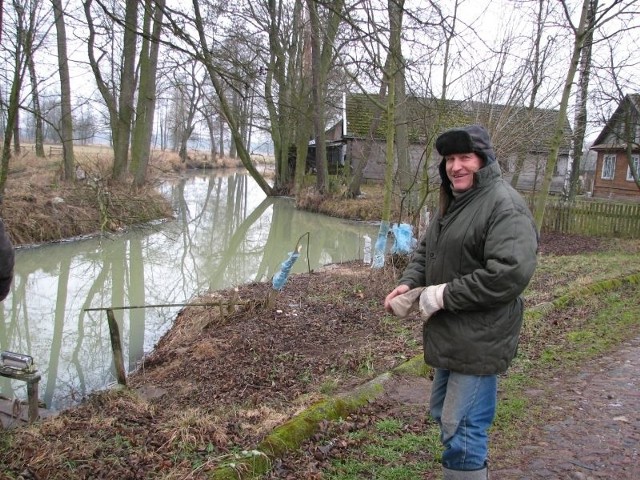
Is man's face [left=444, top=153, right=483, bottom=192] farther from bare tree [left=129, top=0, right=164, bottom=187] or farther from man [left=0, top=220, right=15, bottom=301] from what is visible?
bare tree [left=129, top=0, right=164, bottom=187]

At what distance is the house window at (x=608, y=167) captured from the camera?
31.3 m

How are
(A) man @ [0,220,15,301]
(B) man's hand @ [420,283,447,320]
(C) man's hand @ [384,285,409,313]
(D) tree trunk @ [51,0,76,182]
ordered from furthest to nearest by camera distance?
(D) tree trunk @ [51,0,76,182], (C) man's hand @ [384,285,409,313], (B) man's hand @ [420,283,447,320], (A) man @ [0,220,15,301]

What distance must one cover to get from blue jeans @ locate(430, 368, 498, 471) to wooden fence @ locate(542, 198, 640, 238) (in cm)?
1439

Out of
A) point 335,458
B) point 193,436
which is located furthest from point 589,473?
point 193,436

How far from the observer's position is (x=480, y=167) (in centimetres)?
240

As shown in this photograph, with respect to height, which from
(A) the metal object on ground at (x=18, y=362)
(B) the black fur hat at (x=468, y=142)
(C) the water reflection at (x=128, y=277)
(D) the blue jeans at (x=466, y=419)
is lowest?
(C) the water reflection at (x=128, y=277)

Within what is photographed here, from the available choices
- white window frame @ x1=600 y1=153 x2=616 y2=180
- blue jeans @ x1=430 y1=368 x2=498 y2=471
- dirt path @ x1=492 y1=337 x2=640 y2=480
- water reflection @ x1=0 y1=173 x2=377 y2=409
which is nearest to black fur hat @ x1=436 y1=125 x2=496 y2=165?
blue jeans @ x1=430 y1=368 x2=498 y2=471

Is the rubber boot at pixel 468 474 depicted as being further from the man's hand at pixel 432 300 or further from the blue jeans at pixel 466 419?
the man's hand at pixel 432 300

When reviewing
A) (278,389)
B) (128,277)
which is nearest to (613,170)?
(128,277)

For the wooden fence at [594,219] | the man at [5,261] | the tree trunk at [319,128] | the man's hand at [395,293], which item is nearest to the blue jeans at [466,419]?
the man's hand at [395,293]

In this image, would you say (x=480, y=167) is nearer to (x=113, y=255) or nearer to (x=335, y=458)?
(x=335, y=458)

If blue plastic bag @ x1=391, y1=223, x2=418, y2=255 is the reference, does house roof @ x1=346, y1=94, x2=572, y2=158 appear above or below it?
above

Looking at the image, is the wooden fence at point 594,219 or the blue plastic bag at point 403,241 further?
the wooden fence at point 594,219

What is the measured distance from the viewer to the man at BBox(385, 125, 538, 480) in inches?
85.2
